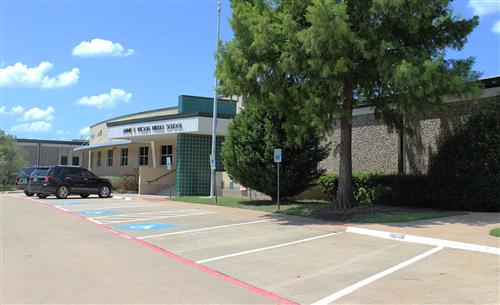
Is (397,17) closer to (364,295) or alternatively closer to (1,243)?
(364,295)

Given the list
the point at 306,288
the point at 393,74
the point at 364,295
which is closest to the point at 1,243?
the point at 306,288

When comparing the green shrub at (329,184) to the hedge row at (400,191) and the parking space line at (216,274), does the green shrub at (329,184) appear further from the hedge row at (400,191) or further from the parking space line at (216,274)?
the parking space line at (216,274)

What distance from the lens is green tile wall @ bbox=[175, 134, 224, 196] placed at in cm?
3091

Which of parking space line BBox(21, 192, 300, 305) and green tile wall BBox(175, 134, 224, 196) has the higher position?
green tile wall BBox(175, 134, 224, 196)

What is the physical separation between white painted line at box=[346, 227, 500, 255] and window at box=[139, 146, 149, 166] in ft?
95.3

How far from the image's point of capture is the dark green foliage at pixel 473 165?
15633 millimetres

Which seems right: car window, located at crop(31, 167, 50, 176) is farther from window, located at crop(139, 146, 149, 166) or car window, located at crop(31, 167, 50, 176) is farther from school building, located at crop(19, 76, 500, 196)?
window, located at crop(139, 146, 149, 166)

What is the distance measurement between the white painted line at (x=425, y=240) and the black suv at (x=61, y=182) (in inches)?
781

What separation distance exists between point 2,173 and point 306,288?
45.2m

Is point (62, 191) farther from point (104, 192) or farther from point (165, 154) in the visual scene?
point (165, 154)

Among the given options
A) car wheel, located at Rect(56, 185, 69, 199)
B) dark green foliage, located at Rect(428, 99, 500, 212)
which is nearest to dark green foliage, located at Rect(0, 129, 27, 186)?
car wheel, located at Rect(56, 185, 69, 199)

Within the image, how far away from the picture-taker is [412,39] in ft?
50.6

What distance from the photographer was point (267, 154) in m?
20.2

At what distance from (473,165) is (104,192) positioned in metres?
21.3
